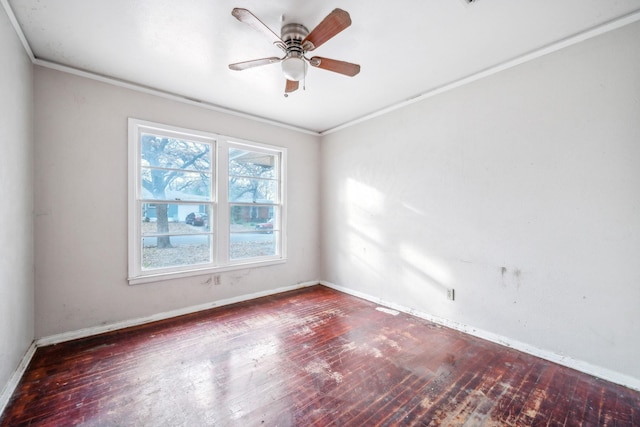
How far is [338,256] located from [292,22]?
342 centimetres

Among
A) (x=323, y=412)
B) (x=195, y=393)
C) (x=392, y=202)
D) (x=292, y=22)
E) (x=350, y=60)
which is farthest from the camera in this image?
(x=392, y=202)

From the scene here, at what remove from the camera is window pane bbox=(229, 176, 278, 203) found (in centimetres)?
400

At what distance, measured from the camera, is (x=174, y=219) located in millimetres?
3463

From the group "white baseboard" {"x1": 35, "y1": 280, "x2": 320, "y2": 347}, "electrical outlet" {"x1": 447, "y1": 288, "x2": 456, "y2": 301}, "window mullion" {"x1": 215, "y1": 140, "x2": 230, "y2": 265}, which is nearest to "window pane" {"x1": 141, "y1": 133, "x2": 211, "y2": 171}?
"window mullion" {"x1": 215, "y1": 140, "x2": 230, "y2": 265}

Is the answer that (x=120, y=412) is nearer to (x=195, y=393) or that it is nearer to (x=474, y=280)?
(x=195, y=393)

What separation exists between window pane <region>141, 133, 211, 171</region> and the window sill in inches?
53.5

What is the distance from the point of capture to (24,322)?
2361 mm

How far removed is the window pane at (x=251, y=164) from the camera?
4004 millimetres

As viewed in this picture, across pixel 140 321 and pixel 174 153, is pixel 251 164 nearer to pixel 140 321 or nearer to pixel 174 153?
pixel 174 153

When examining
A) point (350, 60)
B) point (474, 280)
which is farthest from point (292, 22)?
point (474, 280)

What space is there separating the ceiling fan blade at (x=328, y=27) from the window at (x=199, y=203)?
2196 mm

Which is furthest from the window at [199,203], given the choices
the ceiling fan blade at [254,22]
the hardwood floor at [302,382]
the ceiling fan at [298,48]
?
the ceiling fan blade at [254,22]

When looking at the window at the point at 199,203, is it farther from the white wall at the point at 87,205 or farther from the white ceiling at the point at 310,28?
the white ceiling at the point at 310,28

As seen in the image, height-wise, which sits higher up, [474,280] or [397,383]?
[474,280]
